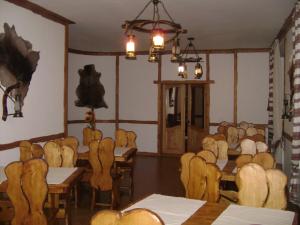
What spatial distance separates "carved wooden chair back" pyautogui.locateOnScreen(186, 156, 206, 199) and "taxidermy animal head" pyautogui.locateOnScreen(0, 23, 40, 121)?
2.82m

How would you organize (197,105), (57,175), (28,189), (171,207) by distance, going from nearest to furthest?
1. (171,207)
2. (28,189)
3. (57,175)
4. (197,105)

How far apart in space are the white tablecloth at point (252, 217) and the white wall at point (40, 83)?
337 centimetres

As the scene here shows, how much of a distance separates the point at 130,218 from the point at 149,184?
5107 mm

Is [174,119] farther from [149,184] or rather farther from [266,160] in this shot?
[266,160]

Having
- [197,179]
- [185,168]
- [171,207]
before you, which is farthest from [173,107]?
[171,207]

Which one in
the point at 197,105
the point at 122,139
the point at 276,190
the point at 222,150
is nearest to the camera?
the point at 276,190

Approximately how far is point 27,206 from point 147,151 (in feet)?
23.7

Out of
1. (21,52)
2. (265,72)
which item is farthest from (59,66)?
(265,72)

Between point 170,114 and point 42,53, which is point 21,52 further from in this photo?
point 170,114

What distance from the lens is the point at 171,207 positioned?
8.59 feet

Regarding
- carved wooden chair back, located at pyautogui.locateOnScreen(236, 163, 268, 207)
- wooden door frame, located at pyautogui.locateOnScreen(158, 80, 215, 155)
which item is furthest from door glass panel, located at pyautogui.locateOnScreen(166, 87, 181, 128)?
carved wooden chair back, located at pyautogui.locateOnScreen(236, 163, 268, 207)

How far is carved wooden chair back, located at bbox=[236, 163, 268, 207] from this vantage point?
2.79 meters

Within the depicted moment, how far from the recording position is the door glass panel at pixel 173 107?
33.2 feet

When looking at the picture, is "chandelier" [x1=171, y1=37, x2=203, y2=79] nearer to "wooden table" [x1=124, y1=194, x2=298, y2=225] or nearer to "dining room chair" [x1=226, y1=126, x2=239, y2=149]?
"dining room chair" [x1=226, y1=126, x2=239, y2=149]
